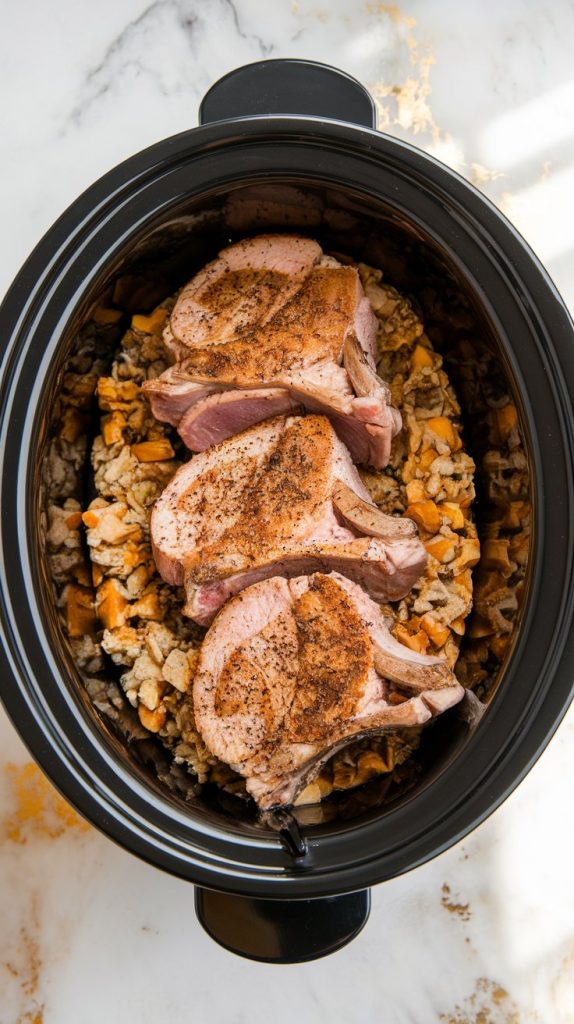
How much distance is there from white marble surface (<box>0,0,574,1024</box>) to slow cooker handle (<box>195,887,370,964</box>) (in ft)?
1.19

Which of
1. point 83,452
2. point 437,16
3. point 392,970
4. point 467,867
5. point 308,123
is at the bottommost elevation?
point 392,970

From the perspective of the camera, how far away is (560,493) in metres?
1.23

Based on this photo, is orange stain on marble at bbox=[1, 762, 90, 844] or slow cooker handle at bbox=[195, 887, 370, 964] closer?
slow cooker handle at bbox=[195, 887, 370, 964]

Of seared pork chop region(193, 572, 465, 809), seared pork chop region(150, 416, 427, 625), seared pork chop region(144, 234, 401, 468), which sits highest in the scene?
seared pork chop region(144, 234, 401, 468)

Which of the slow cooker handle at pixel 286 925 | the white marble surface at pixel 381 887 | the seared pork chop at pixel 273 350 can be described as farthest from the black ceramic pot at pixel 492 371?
the white marble surface at pixel 381 887

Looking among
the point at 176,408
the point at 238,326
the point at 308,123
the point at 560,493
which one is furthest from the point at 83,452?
the point at 560,493

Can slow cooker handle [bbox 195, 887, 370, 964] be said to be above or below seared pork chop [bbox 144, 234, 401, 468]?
below

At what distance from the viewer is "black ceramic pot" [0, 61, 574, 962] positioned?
1224mm

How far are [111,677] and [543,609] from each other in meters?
0.73

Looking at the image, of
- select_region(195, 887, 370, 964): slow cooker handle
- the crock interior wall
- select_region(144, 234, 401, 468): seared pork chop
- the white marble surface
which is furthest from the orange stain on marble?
select_region(144, 234, 401, 468): seared pork chop

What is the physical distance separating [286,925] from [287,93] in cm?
129

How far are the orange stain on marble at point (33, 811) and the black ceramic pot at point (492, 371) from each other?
43 cm

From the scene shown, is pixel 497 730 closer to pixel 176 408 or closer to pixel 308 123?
pixel 176 408

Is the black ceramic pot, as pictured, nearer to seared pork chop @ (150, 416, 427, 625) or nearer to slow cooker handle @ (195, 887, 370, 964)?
slow cooker handle @ (195, 887, 370, 964)
